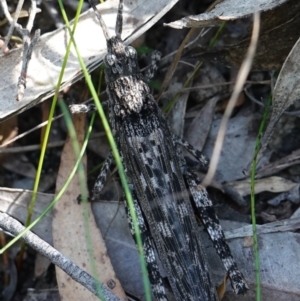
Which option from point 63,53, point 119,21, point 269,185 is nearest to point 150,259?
point 269,185

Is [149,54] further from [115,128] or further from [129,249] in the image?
[129,249]

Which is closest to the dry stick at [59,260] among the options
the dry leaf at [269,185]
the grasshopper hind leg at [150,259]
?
the grasshopper hind leg at [150,259]

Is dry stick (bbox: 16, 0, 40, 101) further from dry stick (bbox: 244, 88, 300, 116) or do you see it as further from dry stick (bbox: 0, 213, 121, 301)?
dry stick (bbox: 244, 88, 300, 116)

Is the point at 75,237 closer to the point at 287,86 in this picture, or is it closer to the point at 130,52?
the point at 130,52

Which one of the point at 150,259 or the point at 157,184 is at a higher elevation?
the point at 157,184

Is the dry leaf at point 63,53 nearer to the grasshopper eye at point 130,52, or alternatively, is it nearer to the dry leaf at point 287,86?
the grasshopper eye at point 130,52

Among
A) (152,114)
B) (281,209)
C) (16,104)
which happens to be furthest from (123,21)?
(281,209)
